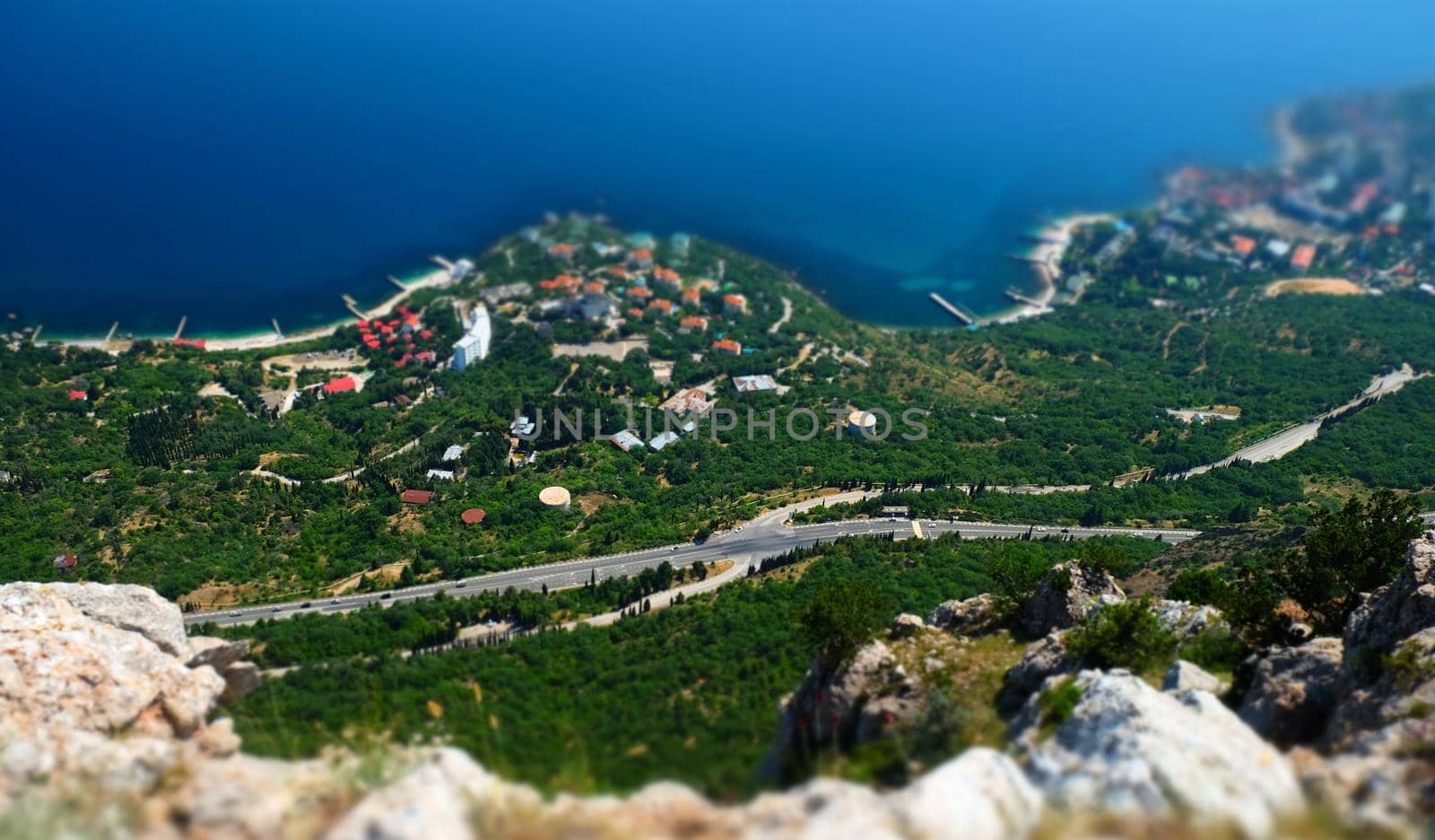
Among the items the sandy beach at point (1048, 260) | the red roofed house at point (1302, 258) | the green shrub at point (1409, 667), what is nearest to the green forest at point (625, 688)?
the green shrub at point (1409, 667)

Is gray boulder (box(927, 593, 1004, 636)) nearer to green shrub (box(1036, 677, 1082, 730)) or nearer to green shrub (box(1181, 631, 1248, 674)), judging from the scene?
green shrub (box(1181, 631, 1248, 674))

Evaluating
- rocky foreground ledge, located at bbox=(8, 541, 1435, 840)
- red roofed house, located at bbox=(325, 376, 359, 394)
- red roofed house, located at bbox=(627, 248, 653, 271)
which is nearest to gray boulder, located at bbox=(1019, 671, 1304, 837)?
rocky foreground ledge, located at bbox=(8, 541, 1435, 840)

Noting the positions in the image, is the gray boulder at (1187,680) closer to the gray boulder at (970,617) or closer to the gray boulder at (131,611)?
the gray boulder at (970,617)

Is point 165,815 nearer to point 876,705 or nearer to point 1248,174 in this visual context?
point 876,705

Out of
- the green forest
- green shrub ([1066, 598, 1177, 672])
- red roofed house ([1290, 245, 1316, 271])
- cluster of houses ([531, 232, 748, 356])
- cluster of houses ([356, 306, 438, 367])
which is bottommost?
the green forest

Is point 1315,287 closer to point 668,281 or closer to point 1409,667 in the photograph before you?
point 668,281

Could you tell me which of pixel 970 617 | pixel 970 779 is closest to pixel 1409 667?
pixel 970 779

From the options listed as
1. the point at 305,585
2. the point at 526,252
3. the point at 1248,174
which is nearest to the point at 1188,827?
the point at 305,585
